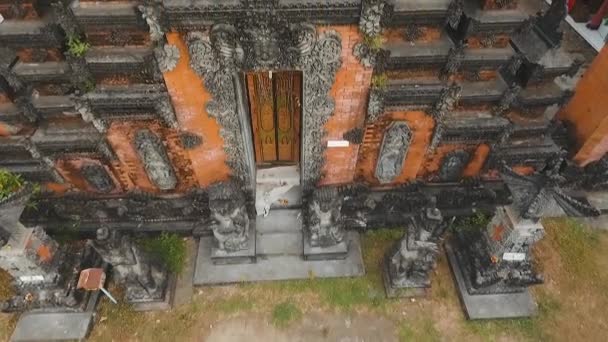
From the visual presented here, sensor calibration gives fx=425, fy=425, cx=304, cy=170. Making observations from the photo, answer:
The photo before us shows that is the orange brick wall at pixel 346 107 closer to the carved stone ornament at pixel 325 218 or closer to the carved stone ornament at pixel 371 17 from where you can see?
the carved stone ornament at pixel 371 17

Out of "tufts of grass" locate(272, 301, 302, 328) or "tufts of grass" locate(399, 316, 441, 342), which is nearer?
"tufts of grass" locate(399, 316, 441, 342)

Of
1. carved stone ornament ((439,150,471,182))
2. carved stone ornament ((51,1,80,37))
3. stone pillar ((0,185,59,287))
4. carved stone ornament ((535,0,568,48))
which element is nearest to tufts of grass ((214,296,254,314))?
stone pillar ((0,185,59,287))

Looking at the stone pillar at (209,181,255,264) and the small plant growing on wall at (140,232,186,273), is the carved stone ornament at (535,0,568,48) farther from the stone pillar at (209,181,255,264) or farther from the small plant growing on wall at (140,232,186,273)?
the small plant growing on wall at (140,232,186,273)

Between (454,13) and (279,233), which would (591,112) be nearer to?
(454,13)

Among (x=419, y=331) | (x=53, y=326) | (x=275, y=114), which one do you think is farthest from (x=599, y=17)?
(x=53, y=326)

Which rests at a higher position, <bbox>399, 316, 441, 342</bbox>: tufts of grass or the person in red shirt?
the person in red shirt

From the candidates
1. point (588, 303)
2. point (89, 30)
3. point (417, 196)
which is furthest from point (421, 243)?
point (89, 30)

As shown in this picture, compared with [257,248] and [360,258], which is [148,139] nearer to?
[257,248]
